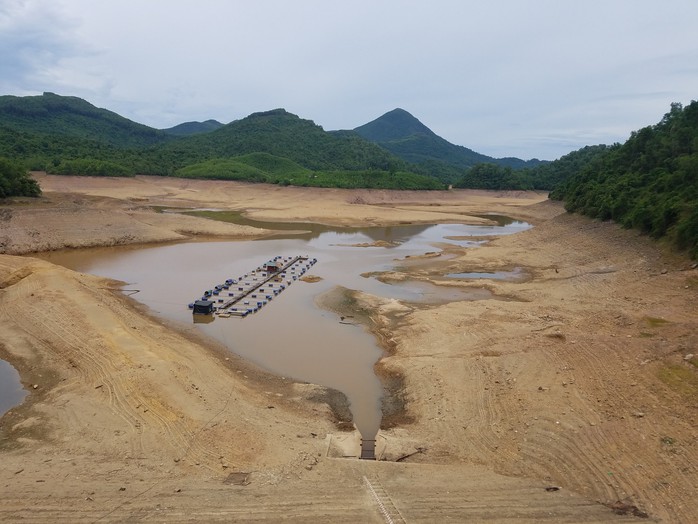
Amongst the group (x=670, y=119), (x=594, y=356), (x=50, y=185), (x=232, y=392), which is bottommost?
(x=232, y=392)

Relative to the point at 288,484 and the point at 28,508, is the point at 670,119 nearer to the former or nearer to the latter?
the point at 288,484

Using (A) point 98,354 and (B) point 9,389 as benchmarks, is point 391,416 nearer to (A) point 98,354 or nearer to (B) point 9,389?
(A) point 98,354

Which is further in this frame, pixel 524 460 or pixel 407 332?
pixel 407 332

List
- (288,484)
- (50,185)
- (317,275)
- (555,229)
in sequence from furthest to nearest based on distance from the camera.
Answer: (50,185) < (555,229) < (317,275) < (288,484)

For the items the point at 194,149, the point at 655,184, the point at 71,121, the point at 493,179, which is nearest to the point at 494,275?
the point at 655,184

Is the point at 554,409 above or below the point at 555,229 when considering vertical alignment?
below

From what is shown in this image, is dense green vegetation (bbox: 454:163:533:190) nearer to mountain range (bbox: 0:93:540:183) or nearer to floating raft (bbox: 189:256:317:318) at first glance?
mountain range (bbox: 0:93:540:183)

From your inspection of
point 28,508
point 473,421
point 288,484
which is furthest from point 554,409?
point 28,508
